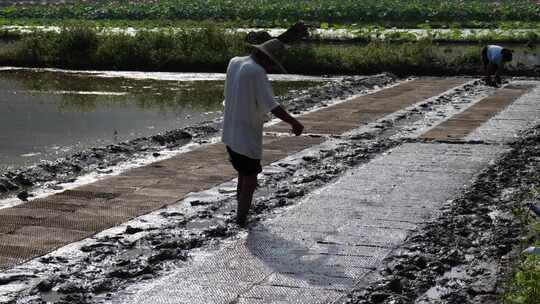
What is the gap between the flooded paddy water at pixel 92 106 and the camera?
1367 cm

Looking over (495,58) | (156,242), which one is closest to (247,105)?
(156,242)

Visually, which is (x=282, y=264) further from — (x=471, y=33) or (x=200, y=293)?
(x=471, y=33)

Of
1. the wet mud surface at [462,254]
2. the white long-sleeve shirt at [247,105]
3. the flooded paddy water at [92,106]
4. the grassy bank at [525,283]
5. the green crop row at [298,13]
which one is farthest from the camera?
the green crop row at [298,13]

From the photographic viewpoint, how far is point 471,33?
111 feet

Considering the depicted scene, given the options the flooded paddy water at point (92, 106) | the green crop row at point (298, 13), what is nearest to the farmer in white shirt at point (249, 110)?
the flooded paddy water at point (92, 106)

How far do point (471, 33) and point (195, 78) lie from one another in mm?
13637

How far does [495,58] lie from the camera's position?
19656 mm

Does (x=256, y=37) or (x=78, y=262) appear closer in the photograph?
(x=78, y=262)

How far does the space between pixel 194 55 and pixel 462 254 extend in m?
18.6

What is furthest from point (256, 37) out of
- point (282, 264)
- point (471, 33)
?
point (471, 33)

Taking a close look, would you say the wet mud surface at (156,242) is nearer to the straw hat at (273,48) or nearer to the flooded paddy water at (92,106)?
the straw hat at (273,48)

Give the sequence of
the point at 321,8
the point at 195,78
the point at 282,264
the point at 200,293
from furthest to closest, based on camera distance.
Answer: the point at 321,8 < the point at 195,78 < the point at 282,264 < the point at 200,293

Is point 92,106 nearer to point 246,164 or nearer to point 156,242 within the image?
point 246,164

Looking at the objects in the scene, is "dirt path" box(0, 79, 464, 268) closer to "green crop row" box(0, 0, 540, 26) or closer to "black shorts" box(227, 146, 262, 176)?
"black shorts" box(227, 146, 262, 176)
